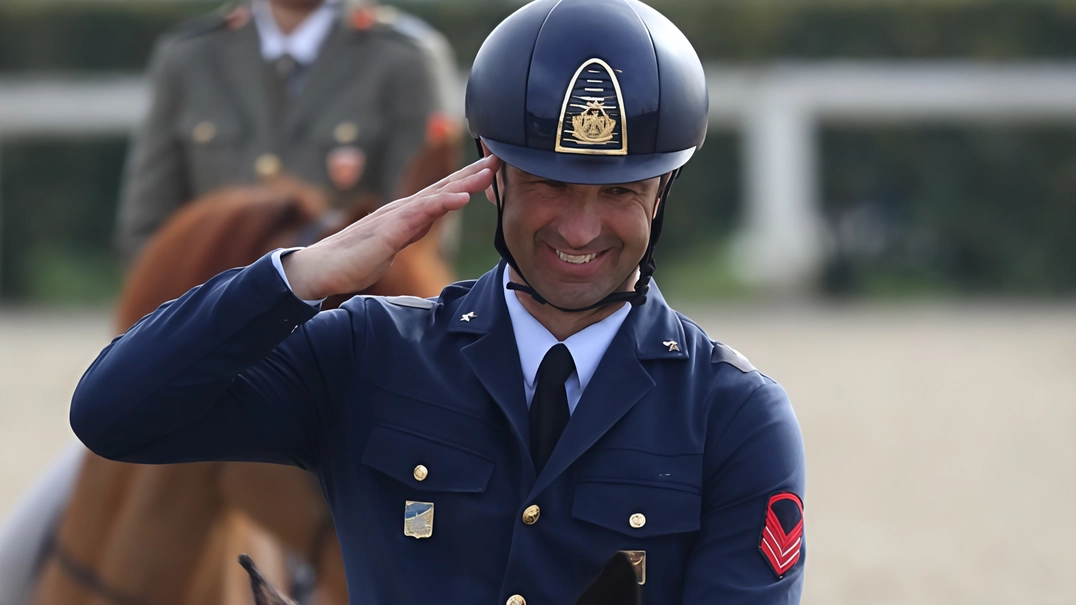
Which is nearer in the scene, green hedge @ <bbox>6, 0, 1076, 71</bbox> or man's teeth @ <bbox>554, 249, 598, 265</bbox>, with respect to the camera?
man's teeth @ <bbox>554, 249, 598, 265</bbox>

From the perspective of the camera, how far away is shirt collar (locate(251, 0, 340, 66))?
409 centimetres

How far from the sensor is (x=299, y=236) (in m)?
2.91

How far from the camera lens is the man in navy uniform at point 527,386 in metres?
1.79

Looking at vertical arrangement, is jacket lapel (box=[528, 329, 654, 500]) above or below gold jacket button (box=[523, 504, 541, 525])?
above

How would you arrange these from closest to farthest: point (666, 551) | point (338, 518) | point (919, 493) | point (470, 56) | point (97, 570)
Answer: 1. point (666, 551)
2. point (338, 518)
3. point (97, 570)
4. point (919, 493)
5. point (470, 56)

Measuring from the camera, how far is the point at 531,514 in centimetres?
179

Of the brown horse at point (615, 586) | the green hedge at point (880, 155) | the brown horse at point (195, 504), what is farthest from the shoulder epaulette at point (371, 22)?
the green hedge at point (880, 155)

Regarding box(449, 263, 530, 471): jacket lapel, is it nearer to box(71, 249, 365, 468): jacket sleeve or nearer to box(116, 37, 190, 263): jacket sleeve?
box(71, 249, 365, 468): jacket sleeve

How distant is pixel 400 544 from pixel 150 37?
16.4 m

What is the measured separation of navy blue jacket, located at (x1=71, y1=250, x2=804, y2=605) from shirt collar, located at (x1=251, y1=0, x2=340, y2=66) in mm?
2303

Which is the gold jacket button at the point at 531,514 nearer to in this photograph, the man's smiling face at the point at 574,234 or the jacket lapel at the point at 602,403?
the jacket lapel at the point at 602,403

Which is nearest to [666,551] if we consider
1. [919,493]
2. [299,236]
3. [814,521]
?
[299,236]

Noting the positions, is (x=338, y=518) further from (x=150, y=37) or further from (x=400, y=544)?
(x=150, y=37)

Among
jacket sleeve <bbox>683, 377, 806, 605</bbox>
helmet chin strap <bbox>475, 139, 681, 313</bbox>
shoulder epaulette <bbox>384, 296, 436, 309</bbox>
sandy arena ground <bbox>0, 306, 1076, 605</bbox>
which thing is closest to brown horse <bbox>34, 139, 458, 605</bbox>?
shoulder epaulette <bbox>384, 296, 436, 309</bbox>
